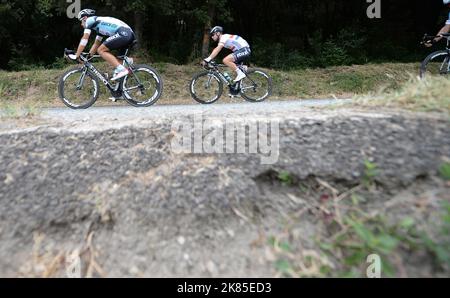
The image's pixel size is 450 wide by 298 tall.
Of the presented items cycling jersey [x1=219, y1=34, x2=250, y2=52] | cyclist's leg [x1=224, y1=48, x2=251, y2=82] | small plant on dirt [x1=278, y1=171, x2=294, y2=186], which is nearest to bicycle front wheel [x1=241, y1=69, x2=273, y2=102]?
cyclist's leg [x1=224, y1=48, x2=251, y2=82]

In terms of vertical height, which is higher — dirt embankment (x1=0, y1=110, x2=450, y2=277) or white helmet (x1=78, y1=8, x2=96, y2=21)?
white helmet (x1=78, y1=8, x2=96, y2=21)

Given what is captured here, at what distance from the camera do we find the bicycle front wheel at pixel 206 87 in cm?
948

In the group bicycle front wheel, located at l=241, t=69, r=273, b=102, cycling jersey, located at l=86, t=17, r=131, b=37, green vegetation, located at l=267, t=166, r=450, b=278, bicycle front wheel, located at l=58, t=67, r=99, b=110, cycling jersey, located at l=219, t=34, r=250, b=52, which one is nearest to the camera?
green vegetation, located at l=267, t=166, r=450, b=278

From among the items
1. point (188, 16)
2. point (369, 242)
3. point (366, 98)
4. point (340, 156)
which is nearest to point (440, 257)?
point (369, 242)

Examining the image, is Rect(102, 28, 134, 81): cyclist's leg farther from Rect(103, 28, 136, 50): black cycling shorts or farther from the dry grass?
the dry grass

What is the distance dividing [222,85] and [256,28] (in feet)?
37.0

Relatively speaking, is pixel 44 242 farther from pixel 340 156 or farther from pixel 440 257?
pixel 440 257

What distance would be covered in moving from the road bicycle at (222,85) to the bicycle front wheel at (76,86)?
2.21 metres

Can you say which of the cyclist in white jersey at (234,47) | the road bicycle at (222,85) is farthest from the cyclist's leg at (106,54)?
the cyclist in white jersey at (234,47)

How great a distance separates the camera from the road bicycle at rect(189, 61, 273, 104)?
9508 mm

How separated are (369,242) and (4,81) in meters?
13.1

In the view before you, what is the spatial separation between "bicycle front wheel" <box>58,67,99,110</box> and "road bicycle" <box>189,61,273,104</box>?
2.21 meters

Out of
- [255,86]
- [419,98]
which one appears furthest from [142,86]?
[419,98]

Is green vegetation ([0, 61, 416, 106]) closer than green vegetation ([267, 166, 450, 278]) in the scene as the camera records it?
No
